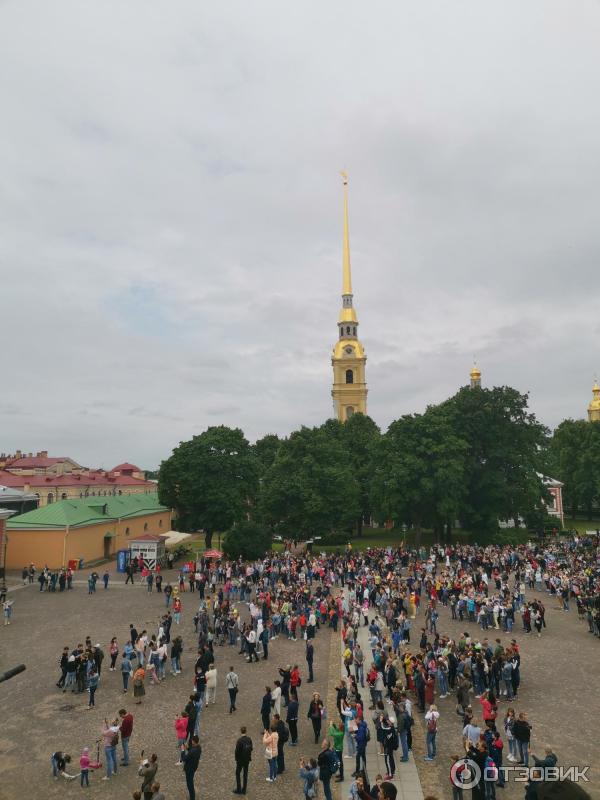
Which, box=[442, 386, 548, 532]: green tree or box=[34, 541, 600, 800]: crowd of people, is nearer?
box=[34, 541, 600, 800]: crowd of people

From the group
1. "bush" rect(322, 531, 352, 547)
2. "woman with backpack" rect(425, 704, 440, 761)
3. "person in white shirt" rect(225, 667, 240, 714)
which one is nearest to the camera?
"woman with backpack" rect(425, 704, 440, 761)

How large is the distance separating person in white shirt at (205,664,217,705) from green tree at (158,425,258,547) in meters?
28.9

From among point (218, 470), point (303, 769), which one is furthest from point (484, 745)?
point (218, 470)

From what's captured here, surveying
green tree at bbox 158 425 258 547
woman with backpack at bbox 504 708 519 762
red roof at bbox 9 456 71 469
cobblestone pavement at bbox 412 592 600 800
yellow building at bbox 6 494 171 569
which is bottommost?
cobblestone pavement at bbox 412 592 600 800

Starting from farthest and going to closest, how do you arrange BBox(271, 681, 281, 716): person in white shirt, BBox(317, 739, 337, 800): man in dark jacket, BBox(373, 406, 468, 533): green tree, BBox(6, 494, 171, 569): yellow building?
BBox(373, 406, 468, 533): green tree < BBox(6, 494, 171, 569): yellow building < BBox(271, 681, 281, 716): person in white shirt < BBox(317, 739, 337, 800): man in dark jacket

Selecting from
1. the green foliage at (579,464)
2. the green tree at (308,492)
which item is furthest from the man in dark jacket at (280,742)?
the green foliage at (579,464)

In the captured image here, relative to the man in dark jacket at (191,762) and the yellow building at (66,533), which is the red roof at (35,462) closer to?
the yellow building at (66,533)

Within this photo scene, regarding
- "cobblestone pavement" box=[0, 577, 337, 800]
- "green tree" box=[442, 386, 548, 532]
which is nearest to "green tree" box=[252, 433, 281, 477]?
"green tree" box=[442, 386, 548, 532]

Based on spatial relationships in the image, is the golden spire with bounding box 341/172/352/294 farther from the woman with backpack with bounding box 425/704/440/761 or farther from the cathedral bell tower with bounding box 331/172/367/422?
the woman with backpack with bounding box 425/704/440/761

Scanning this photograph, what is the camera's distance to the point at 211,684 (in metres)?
15.5

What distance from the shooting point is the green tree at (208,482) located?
45.0 m

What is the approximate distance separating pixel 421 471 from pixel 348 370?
56.6 meters

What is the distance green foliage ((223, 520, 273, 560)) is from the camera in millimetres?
40500

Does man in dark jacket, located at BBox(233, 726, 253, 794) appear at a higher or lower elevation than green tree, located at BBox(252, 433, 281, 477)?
lower
